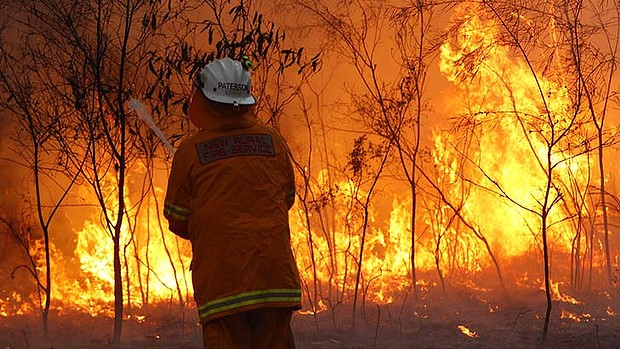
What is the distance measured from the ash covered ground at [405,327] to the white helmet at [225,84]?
110 inches

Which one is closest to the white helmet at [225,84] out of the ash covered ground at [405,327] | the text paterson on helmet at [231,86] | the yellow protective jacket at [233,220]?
the text paterson on helmet at [231,86]

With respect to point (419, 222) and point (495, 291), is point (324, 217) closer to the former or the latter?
point (419, 222)

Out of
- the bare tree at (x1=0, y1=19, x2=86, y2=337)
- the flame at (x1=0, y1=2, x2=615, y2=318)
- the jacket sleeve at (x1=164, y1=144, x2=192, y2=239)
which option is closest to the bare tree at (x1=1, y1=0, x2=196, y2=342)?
the bare tree at (x1=0, y1=19, x2=86, y2=337)

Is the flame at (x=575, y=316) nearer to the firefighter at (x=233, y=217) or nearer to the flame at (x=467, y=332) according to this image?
the flame at (x=467, y=332)

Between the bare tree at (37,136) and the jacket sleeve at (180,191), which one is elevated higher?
the bare tree at (37,136)

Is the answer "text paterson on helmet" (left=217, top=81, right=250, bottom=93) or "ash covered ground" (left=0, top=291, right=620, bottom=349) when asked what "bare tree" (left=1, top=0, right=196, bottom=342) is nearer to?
"ash covered ground" (left=0, top=291, right=620, bottom=349)

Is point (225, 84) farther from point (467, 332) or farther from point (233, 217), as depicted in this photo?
point (467, 332)

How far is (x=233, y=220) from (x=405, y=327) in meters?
3.38

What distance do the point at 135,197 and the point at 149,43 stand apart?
121 centimetres

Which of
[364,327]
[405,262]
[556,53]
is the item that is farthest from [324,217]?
[556,53]

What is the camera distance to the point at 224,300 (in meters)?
3.48

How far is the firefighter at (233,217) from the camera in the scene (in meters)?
3.49

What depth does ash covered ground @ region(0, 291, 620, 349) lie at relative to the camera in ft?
20.1

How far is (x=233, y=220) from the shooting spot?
349 centimetres
